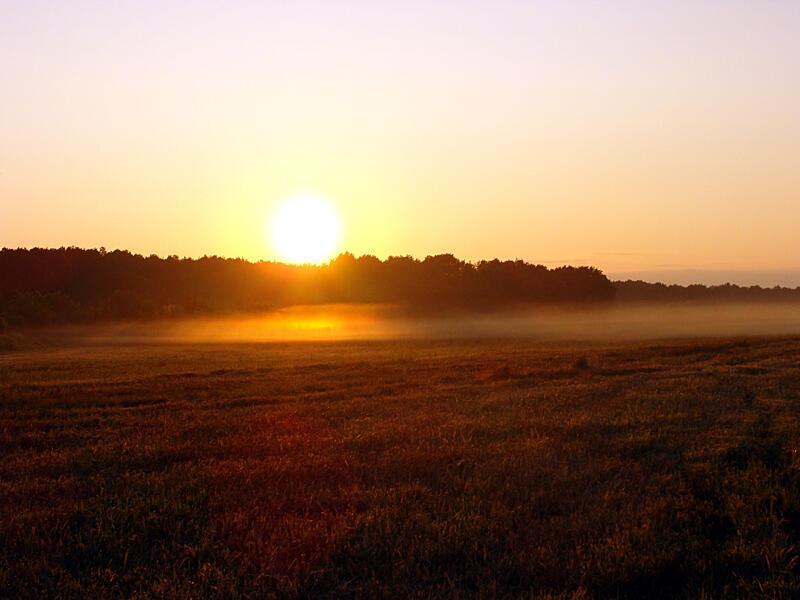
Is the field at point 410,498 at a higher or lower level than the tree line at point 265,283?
lower

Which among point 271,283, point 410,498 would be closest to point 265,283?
point 271,283

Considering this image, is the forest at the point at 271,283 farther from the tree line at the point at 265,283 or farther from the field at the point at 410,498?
the field at the point at 410,498

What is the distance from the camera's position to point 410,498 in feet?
27.4

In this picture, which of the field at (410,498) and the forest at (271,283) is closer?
the field at (410,498)

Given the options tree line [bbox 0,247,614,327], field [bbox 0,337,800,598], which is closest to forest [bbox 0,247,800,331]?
tree line [bbox 0,247,614,327]

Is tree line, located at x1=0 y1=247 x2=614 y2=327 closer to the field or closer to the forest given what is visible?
the forest

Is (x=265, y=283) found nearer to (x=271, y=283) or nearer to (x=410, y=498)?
(x=271, y=283)

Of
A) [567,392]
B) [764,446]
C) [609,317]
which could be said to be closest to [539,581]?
[764,446]

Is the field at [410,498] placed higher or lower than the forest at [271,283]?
lower

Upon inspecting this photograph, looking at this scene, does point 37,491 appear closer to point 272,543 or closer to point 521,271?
point 272,543

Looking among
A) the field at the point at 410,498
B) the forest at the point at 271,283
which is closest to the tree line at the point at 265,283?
the forest at the point at 271,283

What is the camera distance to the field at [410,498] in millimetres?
6195

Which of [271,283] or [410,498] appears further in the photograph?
[271,283]

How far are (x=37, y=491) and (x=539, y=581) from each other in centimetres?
633
